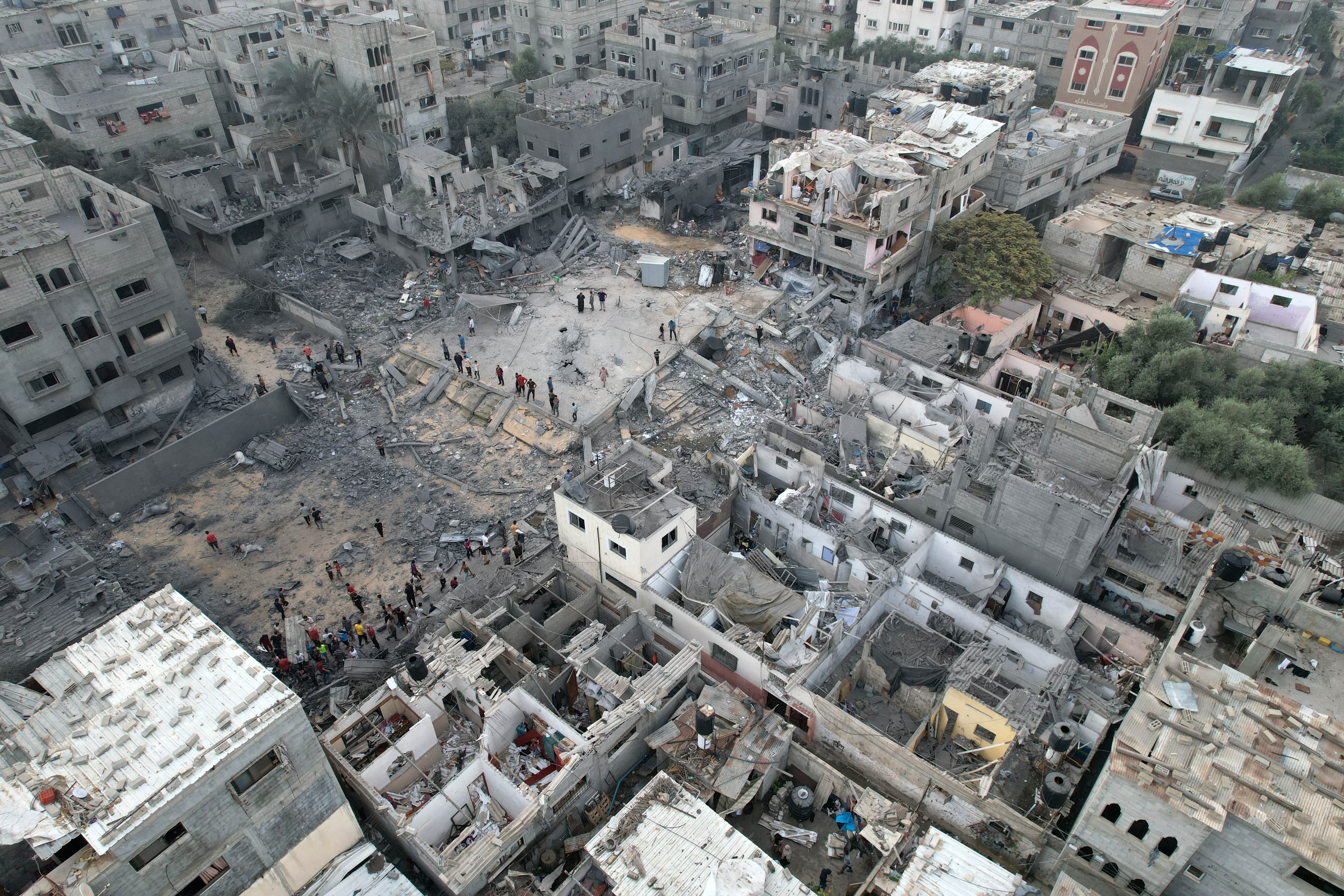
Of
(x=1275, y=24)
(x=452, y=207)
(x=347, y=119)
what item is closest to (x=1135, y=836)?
(x=452, y=207)

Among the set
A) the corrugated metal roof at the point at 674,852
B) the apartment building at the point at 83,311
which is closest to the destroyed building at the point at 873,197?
the corrugated metal roof at the point at 674,852

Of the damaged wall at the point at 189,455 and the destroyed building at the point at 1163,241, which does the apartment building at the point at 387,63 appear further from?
Result: the destroyed building at the point at 1163,241

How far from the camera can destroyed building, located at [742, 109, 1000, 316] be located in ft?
122

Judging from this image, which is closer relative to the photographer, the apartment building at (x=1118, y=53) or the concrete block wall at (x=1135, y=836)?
the concrete block wall at (x=1135, y=836)

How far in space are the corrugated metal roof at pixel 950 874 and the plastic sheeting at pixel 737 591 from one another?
267 inches

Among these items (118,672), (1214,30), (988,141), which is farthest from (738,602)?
(1214,30)

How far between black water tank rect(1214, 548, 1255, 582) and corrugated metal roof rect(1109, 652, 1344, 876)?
216 inches

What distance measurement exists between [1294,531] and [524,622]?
986 inches

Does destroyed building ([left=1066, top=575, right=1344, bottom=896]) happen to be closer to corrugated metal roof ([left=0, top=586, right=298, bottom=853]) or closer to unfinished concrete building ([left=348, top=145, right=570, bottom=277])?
corrugated metal roof ([left=0, top=586, right=298, bottom=853])

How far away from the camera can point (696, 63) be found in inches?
2099

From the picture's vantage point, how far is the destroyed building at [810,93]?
5222 centimetres

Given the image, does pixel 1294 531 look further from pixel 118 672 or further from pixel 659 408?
pixel 118 672

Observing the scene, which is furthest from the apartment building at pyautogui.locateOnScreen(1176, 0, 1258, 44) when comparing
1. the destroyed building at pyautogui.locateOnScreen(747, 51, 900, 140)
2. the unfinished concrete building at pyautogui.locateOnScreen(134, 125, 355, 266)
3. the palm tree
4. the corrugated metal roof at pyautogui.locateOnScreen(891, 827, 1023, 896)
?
the corrugated metal roof at pyautogui.locateOnScreen(891, 827, 1023, 896)

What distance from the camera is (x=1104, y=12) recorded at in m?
49.1
